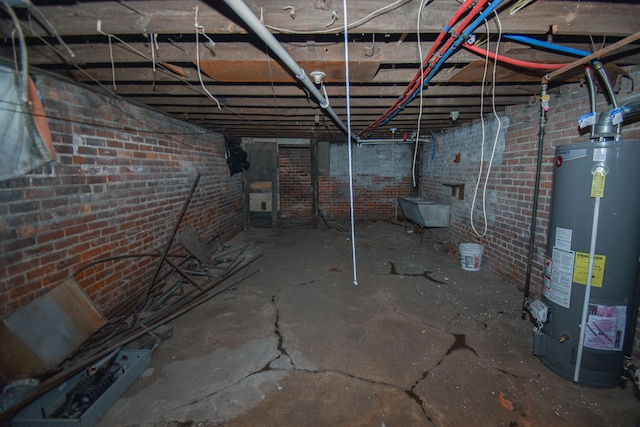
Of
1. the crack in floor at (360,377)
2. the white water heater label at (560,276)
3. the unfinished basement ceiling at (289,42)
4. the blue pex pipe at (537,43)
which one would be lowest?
the crack in floor at (360,377)

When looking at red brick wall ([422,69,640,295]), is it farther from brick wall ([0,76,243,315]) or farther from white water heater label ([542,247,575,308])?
brick wall ([0,76,243,315])

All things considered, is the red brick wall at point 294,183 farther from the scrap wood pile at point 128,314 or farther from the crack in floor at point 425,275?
the crack in floor at point 425,275

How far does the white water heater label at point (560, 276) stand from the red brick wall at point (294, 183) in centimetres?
576

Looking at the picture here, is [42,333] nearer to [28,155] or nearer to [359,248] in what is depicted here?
[28,155]

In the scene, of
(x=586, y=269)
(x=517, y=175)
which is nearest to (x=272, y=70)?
(x=586, y=269)

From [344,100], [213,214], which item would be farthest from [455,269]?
[213,214]

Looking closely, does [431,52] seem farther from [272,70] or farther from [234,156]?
[234,156]

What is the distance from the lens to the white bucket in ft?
12.5

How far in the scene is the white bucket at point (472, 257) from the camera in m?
3.81

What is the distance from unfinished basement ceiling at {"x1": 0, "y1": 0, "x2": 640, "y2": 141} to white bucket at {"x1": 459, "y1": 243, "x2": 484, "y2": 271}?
200 cm

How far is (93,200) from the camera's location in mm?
2436

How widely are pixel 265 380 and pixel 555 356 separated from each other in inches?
83.0

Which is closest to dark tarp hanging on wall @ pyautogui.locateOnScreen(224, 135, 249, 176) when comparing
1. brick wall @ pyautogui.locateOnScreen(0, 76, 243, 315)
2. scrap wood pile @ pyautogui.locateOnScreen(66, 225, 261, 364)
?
brick wall @ pyautogui.locateOnScreen(0, 76, 243, 315)

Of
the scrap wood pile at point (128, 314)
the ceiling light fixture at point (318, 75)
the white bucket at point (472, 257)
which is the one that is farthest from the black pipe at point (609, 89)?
the scrap wood pile at point (128, 314)
